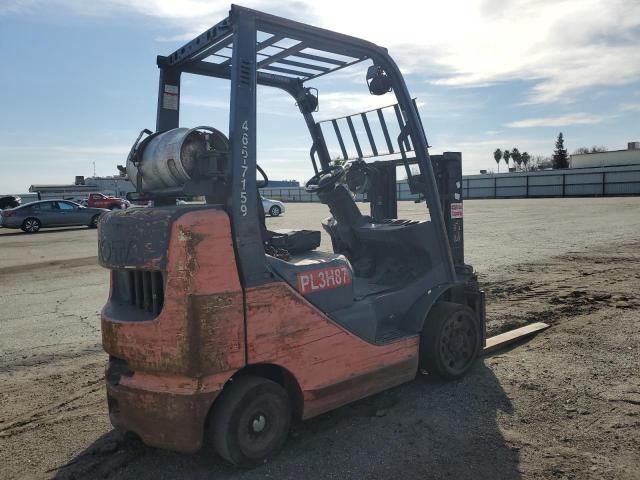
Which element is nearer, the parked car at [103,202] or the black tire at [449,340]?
the black tire at [449,340]

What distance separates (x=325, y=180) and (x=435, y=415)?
2.23m

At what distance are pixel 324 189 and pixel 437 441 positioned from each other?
240 cm

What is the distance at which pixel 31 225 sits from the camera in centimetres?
2481

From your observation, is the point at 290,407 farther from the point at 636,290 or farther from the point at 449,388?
the point at 636,290

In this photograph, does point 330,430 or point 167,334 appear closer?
point 167,334

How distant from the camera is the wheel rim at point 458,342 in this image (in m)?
4.66

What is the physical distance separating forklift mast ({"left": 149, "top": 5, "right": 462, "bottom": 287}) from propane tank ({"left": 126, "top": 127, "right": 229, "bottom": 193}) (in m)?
0.26

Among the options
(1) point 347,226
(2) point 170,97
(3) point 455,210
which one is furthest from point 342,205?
(2) point 170,97

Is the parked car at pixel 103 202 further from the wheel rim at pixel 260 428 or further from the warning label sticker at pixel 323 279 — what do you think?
the wheel rim at pixel 260 428

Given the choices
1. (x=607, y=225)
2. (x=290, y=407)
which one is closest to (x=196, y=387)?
(x=290, y=407)

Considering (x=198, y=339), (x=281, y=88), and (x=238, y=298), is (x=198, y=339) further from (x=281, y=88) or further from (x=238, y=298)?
(x=281, y=88)

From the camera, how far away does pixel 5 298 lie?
9.14 meters

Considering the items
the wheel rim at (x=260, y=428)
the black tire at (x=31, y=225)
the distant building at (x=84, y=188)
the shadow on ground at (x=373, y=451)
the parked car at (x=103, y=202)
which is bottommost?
the shadow on ground at (x=373, y=451)

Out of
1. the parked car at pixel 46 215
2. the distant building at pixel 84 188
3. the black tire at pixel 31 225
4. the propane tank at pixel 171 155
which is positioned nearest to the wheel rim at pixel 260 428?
the propane tank at pixel 171 155
